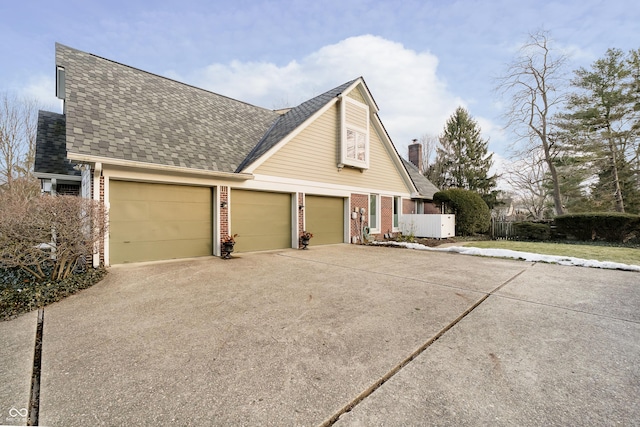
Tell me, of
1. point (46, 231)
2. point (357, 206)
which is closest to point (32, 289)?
point (46, 231)

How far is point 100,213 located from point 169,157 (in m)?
2.44

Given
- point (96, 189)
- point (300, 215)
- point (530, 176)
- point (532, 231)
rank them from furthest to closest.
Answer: point (530, 176) < point (532, 231) < point (300, 215) < point (96, 189)

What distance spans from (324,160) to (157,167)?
625 centimetres

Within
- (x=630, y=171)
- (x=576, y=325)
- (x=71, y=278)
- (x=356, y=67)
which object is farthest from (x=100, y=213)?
(x=630, y=171)

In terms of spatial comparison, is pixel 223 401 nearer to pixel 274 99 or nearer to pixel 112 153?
pixel 112 153

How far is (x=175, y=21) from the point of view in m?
9.16

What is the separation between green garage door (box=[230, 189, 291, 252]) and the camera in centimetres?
905

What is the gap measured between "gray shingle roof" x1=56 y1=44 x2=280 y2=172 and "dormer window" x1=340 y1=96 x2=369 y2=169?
354 centimetres

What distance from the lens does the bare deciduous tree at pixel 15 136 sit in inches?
653

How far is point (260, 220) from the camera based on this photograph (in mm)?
9648

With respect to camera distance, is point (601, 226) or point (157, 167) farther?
point (601, 226)

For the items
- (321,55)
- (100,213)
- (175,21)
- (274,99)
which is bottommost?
(100,213)

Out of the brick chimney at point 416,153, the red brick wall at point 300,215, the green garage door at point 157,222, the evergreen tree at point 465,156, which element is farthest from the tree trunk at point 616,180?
the green garage door at point 157,222

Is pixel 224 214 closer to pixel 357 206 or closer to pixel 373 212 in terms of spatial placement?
pixel 357 206
